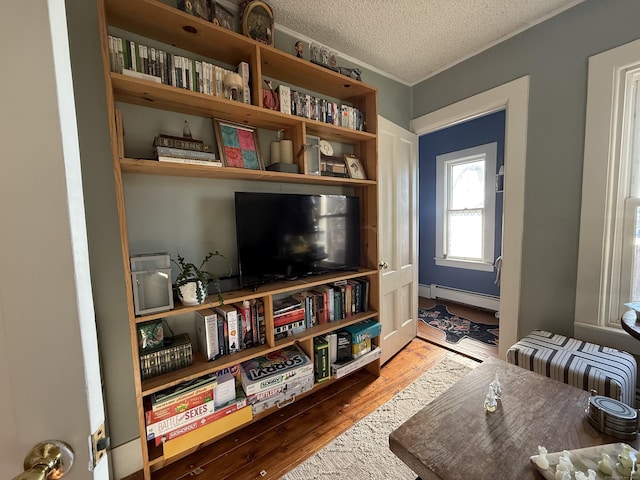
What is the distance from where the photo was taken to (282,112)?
154 centimetres

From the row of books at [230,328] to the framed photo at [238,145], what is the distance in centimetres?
83

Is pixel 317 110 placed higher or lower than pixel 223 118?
higher

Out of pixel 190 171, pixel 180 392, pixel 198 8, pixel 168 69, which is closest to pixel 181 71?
pixel 168 69

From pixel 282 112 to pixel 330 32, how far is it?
814 mm

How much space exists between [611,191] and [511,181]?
53 centimetres

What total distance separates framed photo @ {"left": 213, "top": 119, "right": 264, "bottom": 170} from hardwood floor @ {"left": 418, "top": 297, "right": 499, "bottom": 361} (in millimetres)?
2409

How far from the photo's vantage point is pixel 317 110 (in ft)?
5.76

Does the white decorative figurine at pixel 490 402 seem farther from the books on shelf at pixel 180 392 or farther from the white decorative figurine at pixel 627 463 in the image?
the books on shelf at pixel 180 392

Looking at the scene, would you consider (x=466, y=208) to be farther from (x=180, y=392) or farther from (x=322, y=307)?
(x=180, y=392)

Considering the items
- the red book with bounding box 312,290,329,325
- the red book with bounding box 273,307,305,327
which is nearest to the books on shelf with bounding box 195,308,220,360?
the red book with bounding box 273,307,305,327

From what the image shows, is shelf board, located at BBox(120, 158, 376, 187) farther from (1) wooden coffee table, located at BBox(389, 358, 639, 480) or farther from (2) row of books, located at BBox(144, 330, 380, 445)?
(1) wooden coffee table, located at BBox(389, 358, 639, 480)

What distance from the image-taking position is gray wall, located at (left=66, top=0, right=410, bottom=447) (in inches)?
46.5

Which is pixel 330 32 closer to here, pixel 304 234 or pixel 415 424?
pixel 304 234

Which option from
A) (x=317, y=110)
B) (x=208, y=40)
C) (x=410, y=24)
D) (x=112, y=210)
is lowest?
(x=112, y=210)
